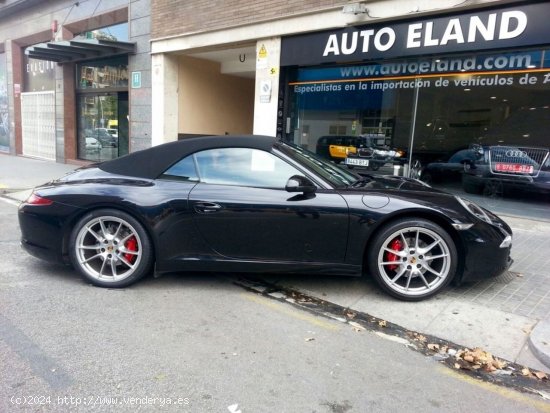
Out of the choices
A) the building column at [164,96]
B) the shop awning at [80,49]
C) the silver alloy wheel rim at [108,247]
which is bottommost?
the silver alloy wheel rim at [108,247]

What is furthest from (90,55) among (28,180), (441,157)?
(441,157)

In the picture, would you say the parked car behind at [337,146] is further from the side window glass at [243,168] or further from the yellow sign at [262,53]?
the side window glass at [243,168]

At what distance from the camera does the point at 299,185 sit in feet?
12.5

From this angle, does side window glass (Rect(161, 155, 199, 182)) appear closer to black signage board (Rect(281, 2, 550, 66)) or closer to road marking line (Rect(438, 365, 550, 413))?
road marking line (Rect(438, 365, 550, 413))

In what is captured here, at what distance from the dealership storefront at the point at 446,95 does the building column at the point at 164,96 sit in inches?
151

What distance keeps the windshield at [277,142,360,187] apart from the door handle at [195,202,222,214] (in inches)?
31.3

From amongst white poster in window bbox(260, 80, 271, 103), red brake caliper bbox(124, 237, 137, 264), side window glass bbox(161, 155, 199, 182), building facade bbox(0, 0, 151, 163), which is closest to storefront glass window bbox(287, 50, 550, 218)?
white poster in window bbox(260, 80, 271, 103)

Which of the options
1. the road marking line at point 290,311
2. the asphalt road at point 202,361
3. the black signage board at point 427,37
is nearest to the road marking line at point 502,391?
the asphalt road at point 202,361

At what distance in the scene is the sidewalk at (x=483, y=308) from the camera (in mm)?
3328

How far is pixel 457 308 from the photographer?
12.7 ft

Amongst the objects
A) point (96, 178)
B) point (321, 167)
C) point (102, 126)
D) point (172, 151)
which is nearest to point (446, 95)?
point (321, 167)

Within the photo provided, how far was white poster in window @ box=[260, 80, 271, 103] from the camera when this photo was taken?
990cm

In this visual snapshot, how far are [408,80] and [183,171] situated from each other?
5.61 meters

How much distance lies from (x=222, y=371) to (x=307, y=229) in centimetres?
147
